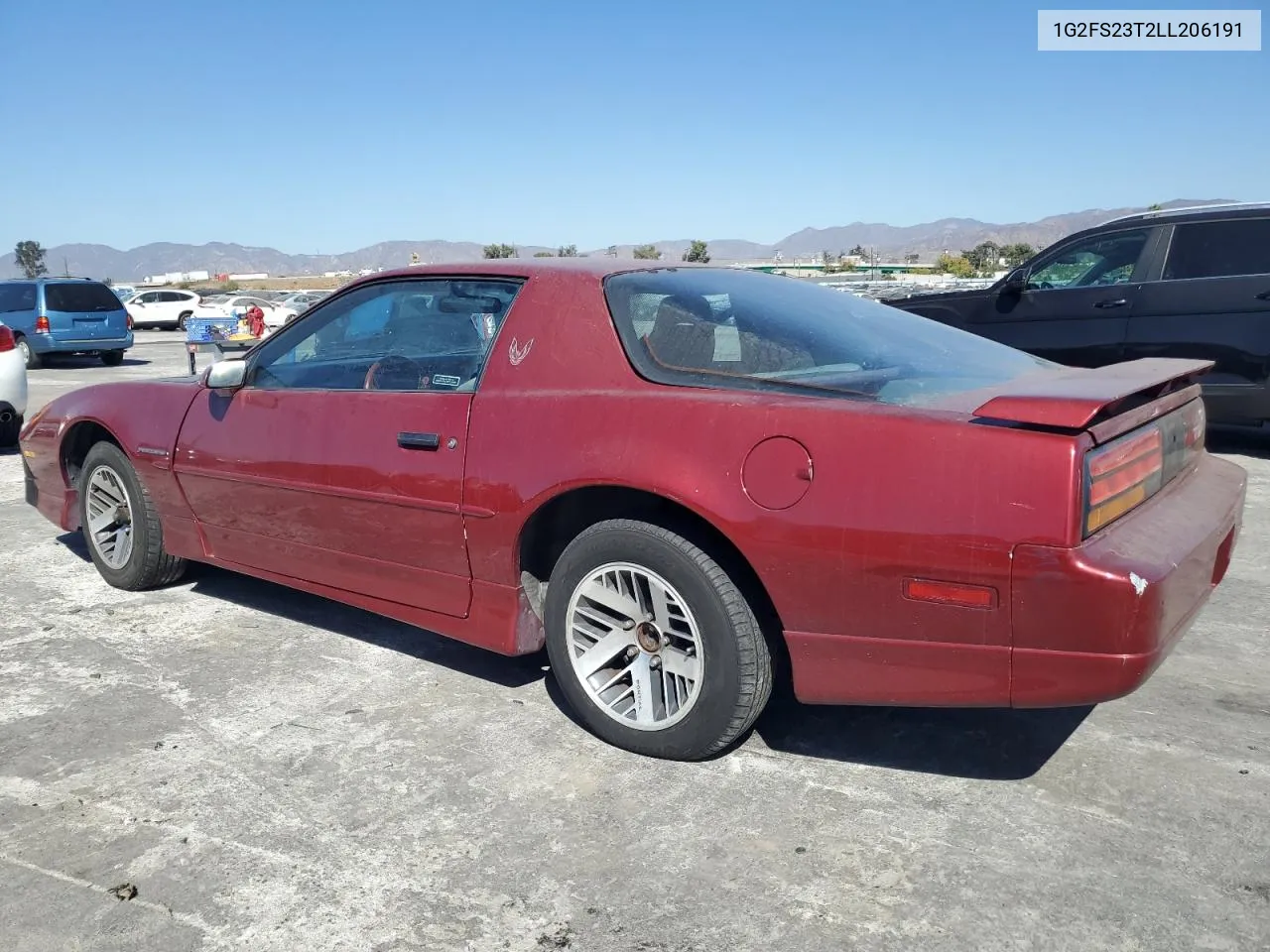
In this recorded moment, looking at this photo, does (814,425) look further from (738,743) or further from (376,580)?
(376,580)

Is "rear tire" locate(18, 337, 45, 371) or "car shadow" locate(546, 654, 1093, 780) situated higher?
"rear tire" locate(18, 337, 45, 371)

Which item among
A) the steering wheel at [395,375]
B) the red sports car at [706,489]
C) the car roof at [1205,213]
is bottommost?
the red sports car at [706,489]

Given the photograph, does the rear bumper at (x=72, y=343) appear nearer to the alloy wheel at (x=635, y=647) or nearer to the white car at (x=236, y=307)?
the white car at (x=236, y=307)

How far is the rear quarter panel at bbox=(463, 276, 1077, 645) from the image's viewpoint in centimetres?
245

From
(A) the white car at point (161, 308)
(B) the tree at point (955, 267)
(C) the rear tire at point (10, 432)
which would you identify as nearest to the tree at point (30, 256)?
(A) the white car at point (161, 308)

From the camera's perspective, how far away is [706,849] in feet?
8.45

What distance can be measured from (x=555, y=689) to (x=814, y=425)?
1.43m

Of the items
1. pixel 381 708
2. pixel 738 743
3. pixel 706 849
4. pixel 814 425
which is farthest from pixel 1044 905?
pixel 381 708

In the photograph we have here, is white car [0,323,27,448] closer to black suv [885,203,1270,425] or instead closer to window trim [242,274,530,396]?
window trim [242,274,530,396]

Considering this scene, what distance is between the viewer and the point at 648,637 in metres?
3.04

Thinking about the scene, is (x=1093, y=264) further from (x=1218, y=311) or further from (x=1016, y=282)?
(x=1218, y=311)

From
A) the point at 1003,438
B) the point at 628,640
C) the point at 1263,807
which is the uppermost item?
the point at 1003,438

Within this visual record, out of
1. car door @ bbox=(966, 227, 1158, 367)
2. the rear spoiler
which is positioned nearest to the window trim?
the rear spoiler

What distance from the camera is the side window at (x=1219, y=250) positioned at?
23.2ft
